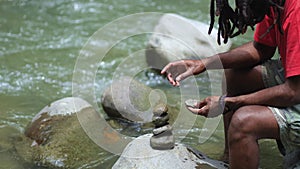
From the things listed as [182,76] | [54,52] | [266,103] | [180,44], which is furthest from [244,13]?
[54,52]

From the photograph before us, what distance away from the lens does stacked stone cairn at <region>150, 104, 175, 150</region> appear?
318 cm

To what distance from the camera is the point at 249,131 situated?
2770 mm

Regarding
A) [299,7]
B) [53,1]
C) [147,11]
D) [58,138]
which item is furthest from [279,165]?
[53,1]

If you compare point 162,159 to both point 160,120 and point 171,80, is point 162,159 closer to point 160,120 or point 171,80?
point 160,120

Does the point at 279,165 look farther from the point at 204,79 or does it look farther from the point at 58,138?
the point at 204,79

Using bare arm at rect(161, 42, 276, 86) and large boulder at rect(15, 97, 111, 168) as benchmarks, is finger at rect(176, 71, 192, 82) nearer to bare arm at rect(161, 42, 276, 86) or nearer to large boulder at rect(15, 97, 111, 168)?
bare arm at rect(161, 42, 276, 86)

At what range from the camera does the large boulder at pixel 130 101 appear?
4.35 metres

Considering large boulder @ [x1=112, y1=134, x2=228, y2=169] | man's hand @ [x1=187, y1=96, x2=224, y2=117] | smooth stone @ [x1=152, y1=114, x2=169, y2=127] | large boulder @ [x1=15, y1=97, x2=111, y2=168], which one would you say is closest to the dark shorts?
man's hand @ [x1=187, y1=96, x2=224, y2=117]

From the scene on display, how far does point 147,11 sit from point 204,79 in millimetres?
2492

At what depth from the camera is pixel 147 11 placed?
25.6 feet

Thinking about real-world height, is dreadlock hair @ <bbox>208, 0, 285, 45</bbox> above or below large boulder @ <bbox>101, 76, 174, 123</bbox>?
above

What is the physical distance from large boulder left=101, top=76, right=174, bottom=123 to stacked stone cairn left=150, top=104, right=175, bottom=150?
1.08 meters

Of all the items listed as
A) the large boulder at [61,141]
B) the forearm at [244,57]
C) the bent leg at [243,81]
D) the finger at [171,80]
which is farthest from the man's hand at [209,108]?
the large boulder at [61,141]

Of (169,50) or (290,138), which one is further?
(169,50)
